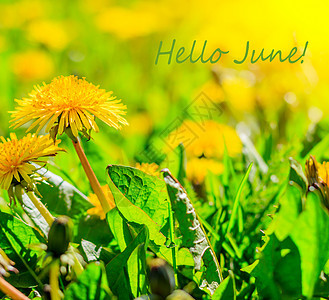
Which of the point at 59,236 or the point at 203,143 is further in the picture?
the point at 203,143

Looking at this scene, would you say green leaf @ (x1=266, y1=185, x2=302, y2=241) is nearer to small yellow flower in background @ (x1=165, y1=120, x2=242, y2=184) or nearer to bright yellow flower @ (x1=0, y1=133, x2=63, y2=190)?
bright yellow flower @ (x1=0, y1=133, x2=63, y2=190)

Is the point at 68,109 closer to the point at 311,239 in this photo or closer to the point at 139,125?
the point at 311,239

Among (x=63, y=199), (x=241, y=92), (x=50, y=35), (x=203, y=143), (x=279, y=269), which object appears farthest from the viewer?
(x=50, y=35)

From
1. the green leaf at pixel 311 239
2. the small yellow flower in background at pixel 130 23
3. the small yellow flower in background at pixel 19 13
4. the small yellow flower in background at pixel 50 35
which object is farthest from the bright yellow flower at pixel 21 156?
the small yellow flower in background at pixel 19 13

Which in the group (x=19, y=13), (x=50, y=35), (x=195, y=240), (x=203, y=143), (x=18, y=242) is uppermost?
(x=19, y=13)

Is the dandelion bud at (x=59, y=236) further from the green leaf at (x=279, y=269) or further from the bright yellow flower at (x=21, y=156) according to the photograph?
the green leaf at (x=279, y=269)

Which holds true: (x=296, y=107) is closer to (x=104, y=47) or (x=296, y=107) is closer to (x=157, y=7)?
(x=104, y=47)

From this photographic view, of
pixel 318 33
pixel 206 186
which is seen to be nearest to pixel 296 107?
pixel 318 33

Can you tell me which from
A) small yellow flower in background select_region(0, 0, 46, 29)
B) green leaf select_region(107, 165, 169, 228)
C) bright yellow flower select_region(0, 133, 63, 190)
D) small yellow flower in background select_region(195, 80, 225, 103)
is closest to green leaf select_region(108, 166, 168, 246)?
green leaf select_region(107, 165, 169, 228)

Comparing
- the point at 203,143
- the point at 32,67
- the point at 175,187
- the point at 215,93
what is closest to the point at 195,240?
the point at 175,187
